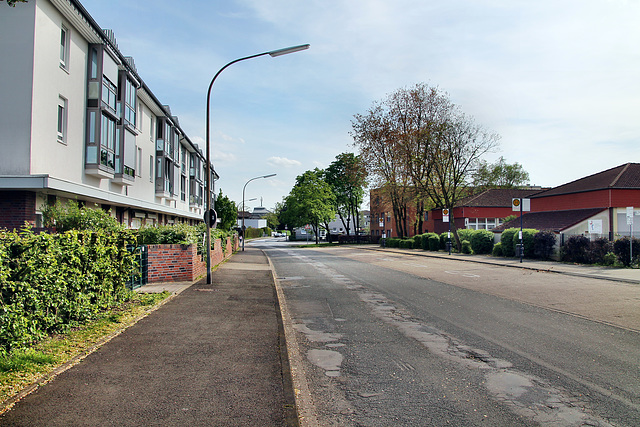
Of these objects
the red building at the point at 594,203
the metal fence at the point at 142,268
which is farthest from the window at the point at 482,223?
the metal fence at the point at 142,268

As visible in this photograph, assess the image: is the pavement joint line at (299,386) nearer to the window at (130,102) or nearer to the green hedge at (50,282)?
the green hedge at (50,282)

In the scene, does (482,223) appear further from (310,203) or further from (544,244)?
(544,244)

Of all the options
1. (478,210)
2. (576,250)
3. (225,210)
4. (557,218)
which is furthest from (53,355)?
(478,210)

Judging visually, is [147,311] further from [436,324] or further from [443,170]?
[443,170]

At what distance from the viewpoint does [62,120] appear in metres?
17.1

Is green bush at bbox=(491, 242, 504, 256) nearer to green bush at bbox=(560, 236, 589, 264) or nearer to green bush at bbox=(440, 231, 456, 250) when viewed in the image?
green bush at bbox=(560, 236, 589, 264)

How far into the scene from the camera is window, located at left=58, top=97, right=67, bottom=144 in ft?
55.6

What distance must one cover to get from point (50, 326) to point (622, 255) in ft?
Answer: 73.4

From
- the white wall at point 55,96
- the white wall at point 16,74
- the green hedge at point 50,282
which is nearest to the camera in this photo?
the green hedge at point 50,282

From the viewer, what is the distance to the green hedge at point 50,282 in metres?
5.22

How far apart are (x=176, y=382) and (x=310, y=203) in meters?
57.5

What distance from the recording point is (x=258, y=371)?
5348mm

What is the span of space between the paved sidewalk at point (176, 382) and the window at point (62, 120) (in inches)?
462

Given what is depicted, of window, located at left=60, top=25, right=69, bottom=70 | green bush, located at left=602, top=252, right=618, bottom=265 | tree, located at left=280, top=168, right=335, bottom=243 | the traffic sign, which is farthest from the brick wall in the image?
tree, located at left=280, top=168, right=335, bottom=243
